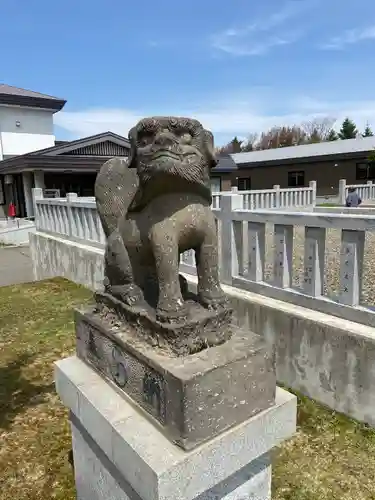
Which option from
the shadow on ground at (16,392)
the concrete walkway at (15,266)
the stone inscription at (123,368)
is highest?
the stone inscription at (123,368)

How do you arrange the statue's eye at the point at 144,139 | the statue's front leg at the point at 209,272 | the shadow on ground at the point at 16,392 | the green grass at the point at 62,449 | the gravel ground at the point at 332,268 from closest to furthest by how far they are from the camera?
the statue's eye at the point at 144,139, the statue's front leg at the point at 209,272, the green grass at the point at 62,449, the shadow on ground at the point at 16,392, the gravel ground at the point at 332,268

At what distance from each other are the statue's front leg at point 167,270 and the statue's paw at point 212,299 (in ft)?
0.54

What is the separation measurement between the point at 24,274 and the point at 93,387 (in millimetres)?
7744

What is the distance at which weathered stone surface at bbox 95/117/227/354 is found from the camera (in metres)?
1.55

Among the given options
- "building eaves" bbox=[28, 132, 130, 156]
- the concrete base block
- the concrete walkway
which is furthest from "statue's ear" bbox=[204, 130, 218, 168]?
"building eaves" bbox=[28, 132, 130, 156]

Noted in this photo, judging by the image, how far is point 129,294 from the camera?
1.92 m

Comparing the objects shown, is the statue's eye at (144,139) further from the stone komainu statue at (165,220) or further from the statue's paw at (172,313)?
the statue's paw at (172,313)

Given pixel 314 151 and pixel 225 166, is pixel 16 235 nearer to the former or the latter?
pixel 225 166

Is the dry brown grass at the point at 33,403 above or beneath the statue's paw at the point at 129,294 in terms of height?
beneath

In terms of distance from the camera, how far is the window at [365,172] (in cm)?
2093

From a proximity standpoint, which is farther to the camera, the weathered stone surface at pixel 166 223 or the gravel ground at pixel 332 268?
the gravel ground at pixel 332 268

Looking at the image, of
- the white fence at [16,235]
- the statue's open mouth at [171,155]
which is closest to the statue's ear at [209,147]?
the statue's open mouth at [171,155]

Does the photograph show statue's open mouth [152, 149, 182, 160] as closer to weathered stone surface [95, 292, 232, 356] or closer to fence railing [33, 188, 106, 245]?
weathered stone surface [95, 292, 232, 356]

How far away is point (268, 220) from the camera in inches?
134
